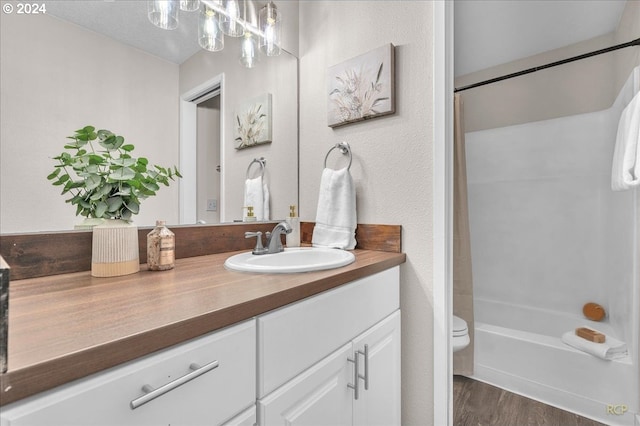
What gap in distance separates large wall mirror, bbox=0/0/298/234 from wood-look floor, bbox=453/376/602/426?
1.39 meters

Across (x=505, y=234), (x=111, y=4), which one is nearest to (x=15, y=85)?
(x=111, y=4)

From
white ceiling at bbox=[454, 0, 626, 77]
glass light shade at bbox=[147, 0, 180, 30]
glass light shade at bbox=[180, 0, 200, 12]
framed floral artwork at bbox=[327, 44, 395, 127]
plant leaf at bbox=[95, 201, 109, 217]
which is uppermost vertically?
white ceiling at bbox=[454, 0, 626, 77]

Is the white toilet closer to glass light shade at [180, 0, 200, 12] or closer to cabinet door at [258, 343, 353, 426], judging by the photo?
cabinet door at [258, 343, 353, 426]

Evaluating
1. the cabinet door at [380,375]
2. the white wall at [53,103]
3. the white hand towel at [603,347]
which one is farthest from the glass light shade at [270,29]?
the white hand towel at [603,347]

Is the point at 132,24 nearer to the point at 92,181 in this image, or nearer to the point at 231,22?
the point at 231,22

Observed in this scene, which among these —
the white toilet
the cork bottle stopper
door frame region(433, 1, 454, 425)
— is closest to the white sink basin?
door frame region(433, 1, 454, 425)

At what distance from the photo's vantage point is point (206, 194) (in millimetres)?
1265

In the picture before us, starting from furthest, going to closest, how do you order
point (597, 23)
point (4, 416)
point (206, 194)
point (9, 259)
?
1. point (597, 23)
2. point (206, 194)
3. point (9, 259)
4. point (4, 416)

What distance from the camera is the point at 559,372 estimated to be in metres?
1.67

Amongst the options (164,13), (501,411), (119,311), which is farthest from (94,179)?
(501,411)

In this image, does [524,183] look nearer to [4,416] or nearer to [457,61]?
[457,61]

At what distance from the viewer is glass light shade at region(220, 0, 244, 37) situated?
130 cm

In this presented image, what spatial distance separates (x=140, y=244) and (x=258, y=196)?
60 centimetres

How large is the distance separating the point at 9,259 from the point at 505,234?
281 cm
